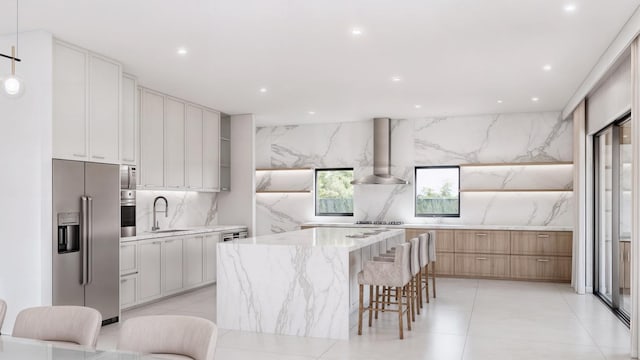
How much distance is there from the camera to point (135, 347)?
89.0 inches

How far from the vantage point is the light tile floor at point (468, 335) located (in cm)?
441

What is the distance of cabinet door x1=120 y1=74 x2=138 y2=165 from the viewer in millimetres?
5980

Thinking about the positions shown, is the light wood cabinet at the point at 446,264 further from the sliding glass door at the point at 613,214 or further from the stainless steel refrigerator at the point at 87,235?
the stainless steel refrigerator at the point at 87,235

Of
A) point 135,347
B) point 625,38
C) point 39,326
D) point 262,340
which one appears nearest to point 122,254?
point 262,340

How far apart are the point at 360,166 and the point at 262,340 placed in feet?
17.6

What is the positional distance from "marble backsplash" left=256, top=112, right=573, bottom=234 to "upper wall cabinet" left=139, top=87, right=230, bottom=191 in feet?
5.39

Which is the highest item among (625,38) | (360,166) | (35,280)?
(625,38)

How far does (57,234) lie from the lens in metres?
4.79

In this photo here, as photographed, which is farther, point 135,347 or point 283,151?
point 283,151

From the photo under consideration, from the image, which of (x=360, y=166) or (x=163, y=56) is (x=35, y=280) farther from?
(x=360, y=166)

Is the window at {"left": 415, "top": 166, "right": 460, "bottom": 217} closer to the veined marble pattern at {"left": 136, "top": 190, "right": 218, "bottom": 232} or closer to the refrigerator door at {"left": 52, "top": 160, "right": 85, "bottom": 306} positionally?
the veined marble pattern at {"left": 136, "top": 190, "right": 218, "bottom": 232}

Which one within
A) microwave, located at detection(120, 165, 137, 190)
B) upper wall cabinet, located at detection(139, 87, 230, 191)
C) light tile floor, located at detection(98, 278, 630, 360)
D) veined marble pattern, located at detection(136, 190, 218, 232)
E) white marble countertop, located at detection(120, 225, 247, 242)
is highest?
upper wall cabinet, located at detection(139, 87, 230, 191)

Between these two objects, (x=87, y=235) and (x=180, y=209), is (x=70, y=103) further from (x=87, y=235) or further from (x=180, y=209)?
(x=180, y=209)

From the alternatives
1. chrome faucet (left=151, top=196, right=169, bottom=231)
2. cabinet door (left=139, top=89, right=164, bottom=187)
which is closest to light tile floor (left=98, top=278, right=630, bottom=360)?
chrome faucet (left=151, top=196, right=169, bottom=231)
